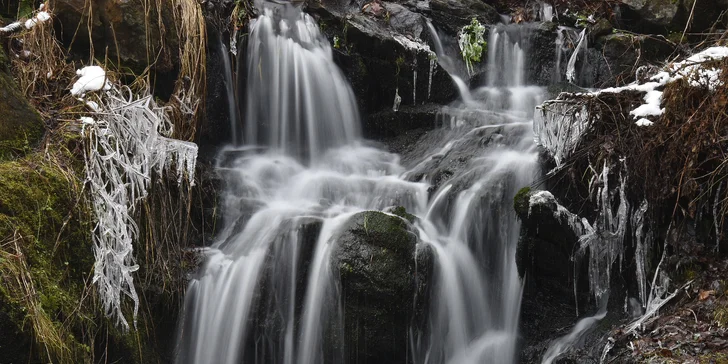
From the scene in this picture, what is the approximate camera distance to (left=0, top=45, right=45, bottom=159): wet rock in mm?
3998

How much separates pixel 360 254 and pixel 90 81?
2338 mm

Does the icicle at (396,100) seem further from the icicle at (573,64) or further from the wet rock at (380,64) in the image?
the icicle at (573,64)

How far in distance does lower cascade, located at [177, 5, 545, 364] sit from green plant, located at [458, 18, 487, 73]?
1.65 metres

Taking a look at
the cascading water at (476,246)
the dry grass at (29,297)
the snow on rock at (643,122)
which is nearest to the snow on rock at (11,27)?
the dry grass at (29,297)

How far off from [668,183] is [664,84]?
2.35 ft

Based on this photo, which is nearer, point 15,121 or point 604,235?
point 15,121

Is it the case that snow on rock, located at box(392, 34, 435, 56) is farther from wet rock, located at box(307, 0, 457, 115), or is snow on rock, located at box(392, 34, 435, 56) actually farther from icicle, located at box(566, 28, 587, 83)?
icicle, located at box(566, 28, 587, 83)

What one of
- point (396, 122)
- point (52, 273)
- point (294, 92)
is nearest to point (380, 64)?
point (396, 122)

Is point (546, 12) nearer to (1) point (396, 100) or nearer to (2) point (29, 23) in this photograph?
(1) point (396, 100)

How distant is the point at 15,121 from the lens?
13.4 feet

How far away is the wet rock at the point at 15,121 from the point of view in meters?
4.00

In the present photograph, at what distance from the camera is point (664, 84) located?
14.3ft

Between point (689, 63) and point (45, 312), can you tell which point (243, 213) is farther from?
point (689, 63)

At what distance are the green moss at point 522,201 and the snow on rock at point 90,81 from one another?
310 cm
